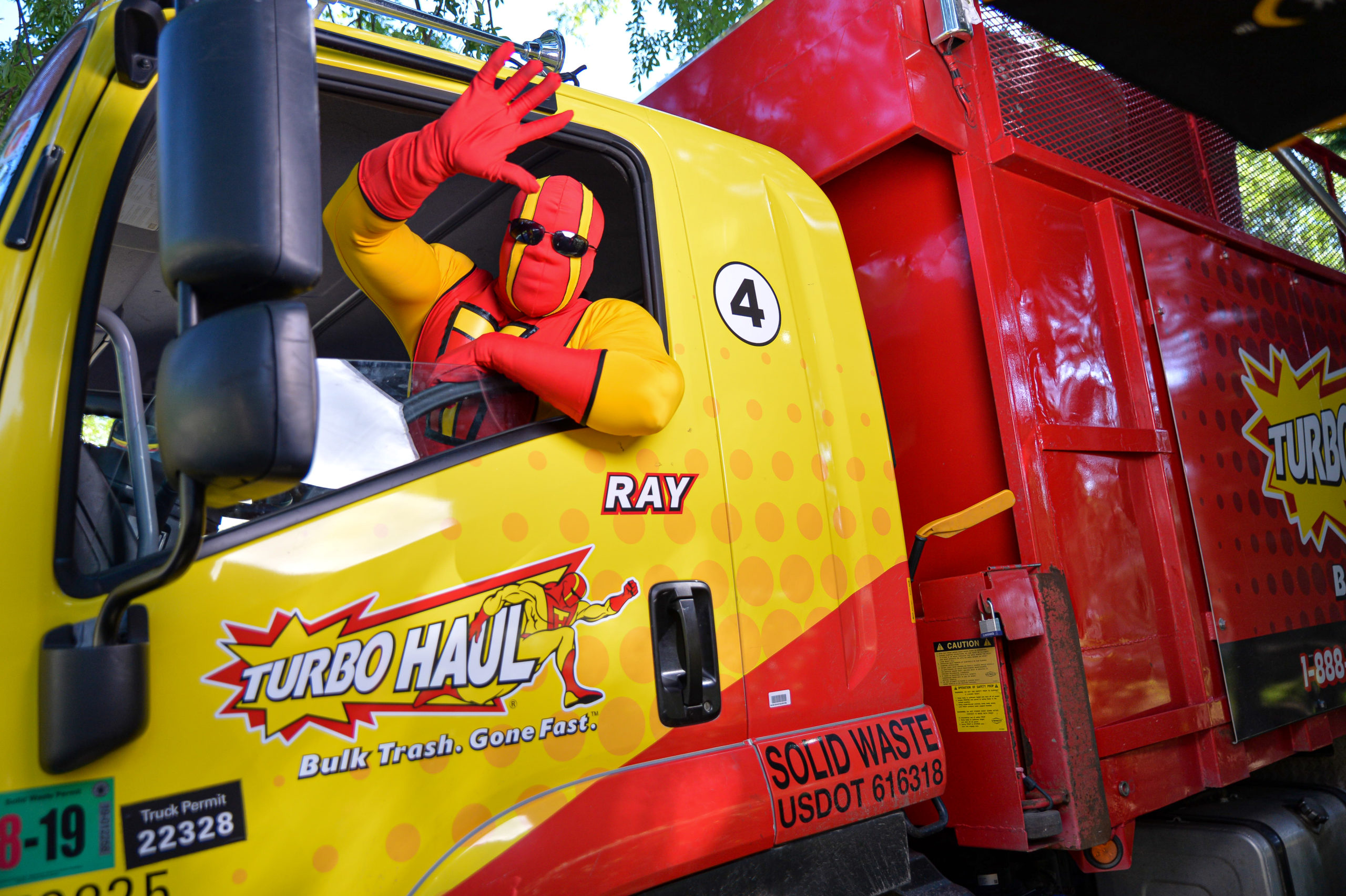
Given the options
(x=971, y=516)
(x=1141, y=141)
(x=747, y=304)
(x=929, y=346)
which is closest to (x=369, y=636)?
(x=747, y=304)

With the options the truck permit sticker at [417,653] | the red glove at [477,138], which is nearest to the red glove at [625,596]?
the truck permit sticker at [417,653]

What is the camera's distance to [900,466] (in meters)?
2.84

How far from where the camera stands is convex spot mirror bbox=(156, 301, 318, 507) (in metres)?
1.17

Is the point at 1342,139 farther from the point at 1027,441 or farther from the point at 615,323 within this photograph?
the point at 615,323

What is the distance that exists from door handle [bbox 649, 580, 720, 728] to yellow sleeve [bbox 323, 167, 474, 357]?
2.90 feet

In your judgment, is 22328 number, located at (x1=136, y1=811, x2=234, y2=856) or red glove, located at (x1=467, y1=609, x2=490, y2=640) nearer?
22328 number, located at (x1=136, y1=811, x2=234, y2=856)

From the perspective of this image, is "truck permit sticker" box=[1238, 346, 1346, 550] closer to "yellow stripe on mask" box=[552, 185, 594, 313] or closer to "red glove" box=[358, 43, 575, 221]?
"yellow stripe on mask" box=[552, 185, 594, 313]

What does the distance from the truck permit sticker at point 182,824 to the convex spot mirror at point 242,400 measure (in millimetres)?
478

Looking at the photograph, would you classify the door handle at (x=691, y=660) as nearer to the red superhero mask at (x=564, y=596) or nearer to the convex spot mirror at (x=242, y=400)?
the red superhero mask at (x=564, y=596)

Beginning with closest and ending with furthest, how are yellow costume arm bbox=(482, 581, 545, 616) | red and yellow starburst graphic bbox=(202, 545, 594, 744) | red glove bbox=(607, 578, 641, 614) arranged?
red and yellow starburst graphic bbox=(202, 545, 594, 744) < yellow costume arm bbox=(482, 581, 545, 616) < red glove bbox=(607, 578, 641, 614)

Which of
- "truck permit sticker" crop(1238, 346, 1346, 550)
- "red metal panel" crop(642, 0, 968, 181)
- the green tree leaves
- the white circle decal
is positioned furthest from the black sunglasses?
the green tree leaves

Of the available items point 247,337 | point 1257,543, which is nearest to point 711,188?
point 247,337

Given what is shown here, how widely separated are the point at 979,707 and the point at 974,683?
0.06 metres

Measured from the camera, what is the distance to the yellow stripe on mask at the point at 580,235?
2.16 metres
